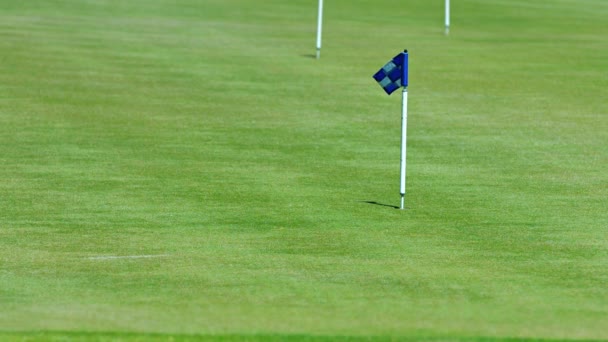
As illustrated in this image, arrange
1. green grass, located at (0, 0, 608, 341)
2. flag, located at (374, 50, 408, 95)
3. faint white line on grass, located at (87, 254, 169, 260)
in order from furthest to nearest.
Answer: flag, located at (374, 50, 408, 95)
faint white line on grass, located at (87, 254, 169, 260)
green grass, located at (0, 0, 608, 341)

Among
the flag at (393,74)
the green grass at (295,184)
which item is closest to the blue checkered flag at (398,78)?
the flag at (393,74)

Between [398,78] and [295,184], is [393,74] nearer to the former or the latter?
[398,78]

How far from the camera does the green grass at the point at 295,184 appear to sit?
37.1ft

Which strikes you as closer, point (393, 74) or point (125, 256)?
point (125, 256)

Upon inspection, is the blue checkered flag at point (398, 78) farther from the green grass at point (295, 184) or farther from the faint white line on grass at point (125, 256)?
the faint white line on grass at point (125, 256)

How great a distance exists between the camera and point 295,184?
18375 mm

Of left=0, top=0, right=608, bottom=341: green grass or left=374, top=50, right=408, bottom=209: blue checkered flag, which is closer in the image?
left=0, top=0, right=608, bottom=341: green grass

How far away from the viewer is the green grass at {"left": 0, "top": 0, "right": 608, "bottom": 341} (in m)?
11.3

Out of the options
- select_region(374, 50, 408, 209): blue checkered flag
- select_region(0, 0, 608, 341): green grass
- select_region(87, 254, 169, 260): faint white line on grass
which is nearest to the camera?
select_region(0, 0, 608, 341): green grass

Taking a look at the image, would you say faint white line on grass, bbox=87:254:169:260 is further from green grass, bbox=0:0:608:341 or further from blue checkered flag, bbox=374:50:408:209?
blue checkered flag, bbox=374:50:408:209

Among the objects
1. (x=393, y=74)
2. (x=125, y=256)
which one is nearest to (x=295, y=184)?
(x=393, y=74)

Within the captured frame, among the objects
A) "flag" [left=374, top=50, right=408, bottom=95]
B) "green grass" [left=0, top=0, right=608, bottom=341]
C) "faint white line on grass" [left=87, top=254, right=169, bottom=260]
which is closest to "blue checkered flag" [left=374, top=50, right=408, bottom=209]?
"flag" [left=374, top=50, right=408, bottom=95]

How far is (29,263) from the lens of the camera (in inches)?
527

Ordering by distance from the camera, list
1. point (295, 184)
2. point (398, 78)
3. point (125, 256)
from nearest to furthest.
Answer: point (125, 256) < point (398, 78) < point (295, 184)
